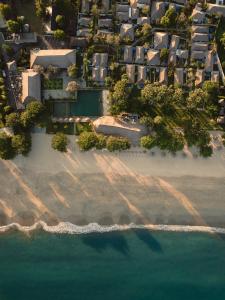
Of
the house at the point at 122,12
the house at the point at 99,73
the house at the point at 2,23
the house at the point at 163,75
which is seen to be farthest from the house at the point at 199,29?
the house at the point at 2,23

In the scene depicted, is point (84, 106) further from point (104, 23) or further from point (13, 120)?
point (104, 23)

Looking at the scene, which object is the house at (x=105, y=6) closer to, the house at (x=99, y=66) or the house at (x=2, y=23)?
the house at (x=99, y=66)

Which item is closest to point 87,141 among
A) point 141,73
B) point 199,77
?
point 141,73

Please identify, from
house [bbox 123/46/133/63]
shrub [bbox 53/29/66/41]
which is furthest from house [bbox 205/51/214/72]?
shrub [bbox 53/29/66/41]

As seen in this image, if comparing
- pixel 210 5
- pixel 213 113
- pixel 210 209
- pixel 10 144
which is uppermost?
pixel 210 5

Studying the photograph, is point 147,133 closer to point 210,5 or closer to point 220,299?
point 210,5

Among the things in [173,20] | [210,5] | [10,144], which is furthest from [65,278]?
[210,5]
